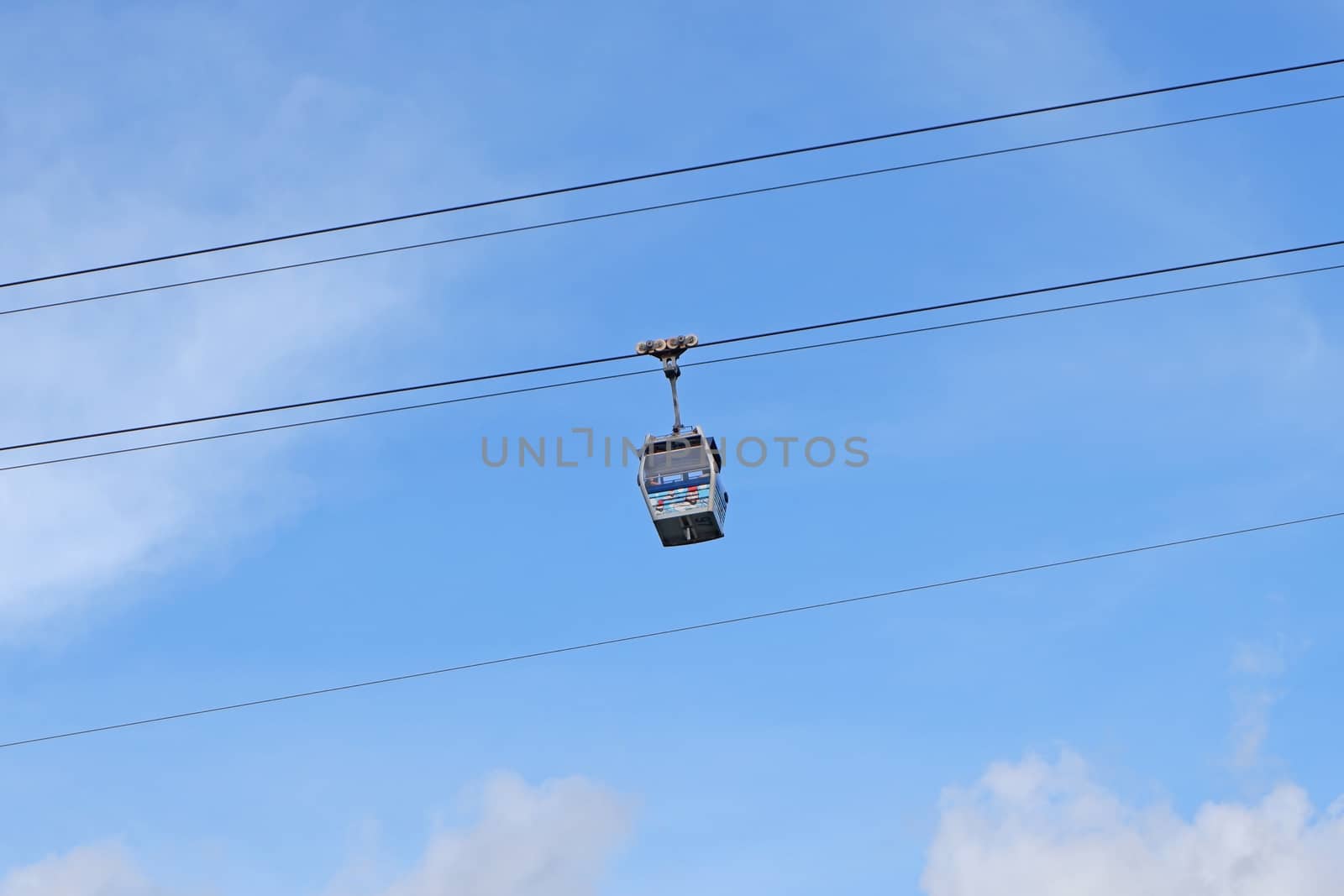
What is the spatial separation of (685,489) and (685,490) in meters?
0.04

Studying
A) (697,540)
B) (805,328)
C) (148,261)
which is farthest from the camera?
(697,540)

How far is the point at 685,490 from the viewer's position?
34062 millimetres

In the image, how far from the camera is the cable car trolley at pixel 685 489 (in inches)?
1337

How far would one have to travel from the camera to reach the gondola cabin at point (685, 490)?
111 feet

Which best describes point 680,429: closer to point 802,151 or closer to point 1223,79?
point 802,151

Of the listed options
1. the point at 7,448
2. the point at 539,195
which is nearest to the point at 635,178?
the point at 539,195

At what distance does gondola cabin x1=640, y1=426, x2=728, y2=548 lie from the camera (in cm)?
3397

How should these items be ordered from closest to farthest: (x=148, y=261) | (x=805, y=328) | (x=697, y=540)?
1. (x=805, y=328)
2. (x=148, y=261)
3. (x=697, y=540)

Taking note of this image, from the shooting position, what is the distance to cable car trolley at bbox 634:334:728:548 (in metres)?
34.0

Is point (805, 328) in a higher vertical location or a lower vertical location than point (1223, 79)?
lower

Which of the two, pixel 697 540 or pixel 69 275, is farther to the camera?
pixel 697 540

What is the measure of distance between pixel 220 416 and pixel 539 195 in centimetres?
680

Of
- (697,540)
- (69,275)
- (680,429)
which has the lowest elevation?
(697,540)

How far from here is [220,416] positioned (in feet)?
95.9
